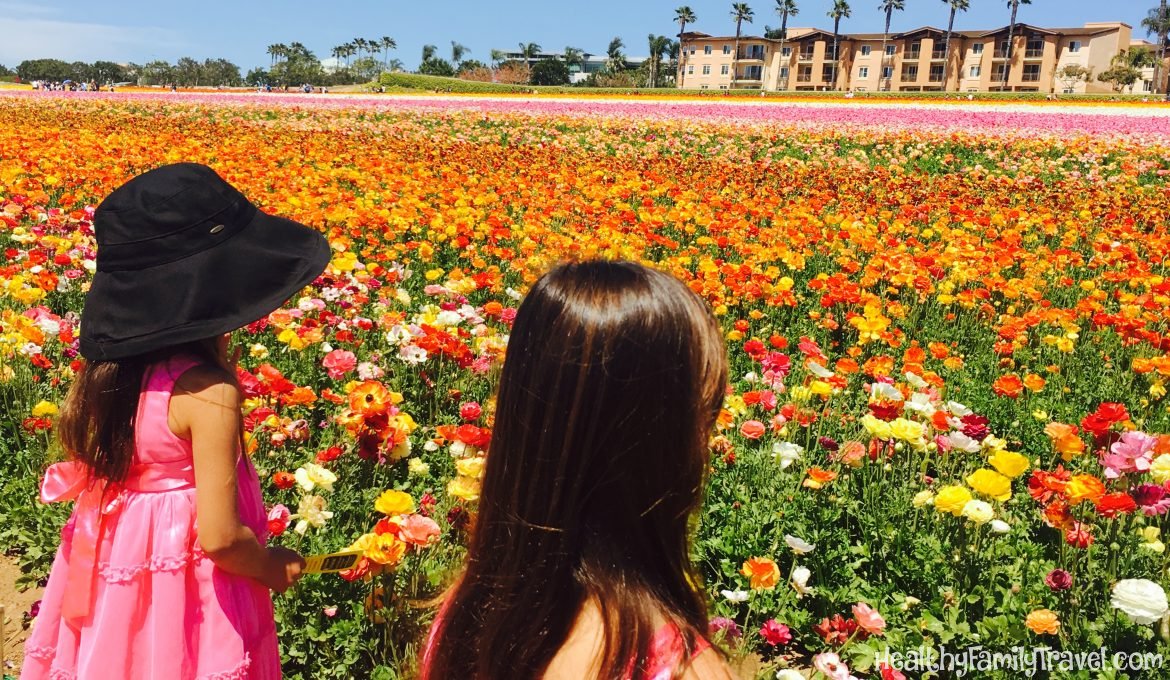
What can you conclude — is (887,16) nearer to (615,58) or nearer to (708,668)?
(615,58)

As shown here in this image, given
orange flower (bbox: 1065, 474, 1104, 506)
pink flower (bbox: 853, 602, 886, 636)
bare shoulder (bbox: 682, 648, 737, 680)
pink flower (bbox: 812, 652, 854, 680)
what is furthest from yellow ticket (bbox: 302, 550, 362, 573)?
orange flower (bbox: 1065, 474, 1104, 506)

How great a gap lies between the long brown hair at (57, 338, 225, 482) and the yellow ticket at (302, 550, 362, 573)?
1.31 ft

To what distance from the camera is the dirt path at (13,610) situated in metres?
2.66

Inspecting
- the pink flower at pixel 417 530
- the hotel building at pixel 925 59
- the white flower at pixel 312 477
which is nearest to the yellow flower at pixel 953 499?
the pink flower at pixel 417 530

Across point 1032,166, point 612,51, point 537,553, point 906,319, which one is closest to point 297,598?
point 537,553

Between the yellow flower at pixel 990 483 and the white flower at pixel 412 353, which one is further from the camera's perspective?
the white flower at pixel 412 353

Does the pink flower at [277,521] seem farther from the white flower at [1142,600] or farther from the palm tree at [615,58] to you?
the palm tree at [615,58]

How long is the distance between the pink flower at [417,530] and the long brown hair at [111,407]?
60 centimetres

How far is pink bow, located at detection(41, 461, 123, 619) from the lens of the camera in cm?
178

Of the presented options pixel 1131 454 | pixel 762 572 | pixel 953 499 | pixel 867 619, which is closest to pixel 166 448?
pixel 762 572

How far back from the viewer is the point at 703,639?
3.64 feet

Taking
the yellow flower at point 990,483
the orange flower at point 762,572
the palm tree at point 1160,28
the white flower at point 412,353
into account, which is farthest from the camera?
the palm tree at point 1160,28

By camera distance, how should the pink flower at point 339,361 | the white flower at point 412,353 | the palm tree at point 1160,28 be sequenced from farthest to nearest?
1. the palm tree at point 1160,28
2. the white flower at point 412,353
3. the pink flower at point 339,361

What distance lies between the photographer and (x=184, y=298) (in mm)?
1647
